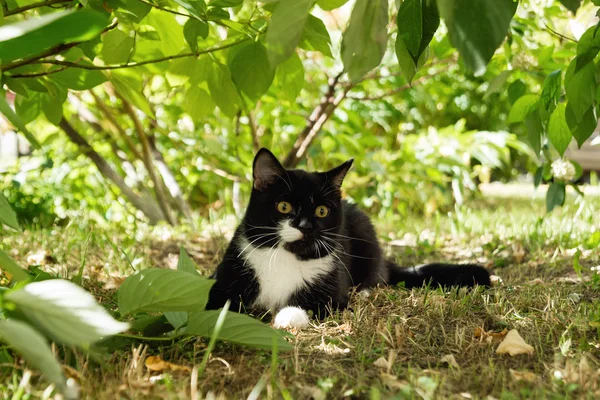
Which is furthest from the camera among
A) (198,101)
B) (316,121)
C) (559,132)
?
(316,121)

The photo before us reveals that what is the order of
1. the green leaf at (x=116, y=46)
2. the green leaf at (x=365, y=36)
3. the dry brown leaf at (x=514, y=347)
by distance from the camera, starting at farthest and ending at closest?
the green leaf at (x=116, y=46) < the dry brown leaf at (x=514, y=347) < the green leaf at (x=365, y=36)

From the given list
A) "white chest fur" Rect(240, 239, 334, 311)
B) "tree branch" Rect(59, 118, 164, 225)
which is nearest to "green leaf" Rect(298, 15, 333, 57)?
"white chest fur" Rect(240, 239, 334, 311)

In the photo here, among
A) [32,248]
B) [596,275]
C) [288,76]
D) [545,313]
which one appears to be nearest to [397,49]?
[288,76]

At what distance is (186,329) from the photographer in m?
1.24

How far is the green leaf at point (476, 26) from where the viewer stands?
0.69 metres

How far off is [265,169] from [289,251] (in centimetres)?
29

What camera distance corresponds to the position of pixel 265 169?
1.90 metres

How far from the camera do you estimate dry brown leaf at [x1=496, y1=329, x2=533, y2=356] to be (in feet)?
4.22

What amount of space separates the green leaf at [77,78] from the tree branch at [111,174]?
164 cm

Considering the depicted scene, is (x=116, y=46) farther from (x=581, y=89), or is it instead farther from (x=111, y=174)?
(x=111, y=174)

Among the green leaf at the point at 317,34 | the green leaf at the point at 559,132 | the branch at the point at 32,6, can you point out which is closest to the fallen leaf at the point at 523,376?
the green leaf at the point at 559,132

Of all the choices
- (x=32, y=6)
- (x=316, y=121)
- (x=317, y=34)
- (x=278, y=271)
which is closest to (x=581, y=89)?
(x=317, y=34)

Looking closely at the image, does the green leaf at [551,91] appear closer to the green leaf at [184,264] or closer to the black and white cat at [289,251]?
the black and white cat at [289,251]

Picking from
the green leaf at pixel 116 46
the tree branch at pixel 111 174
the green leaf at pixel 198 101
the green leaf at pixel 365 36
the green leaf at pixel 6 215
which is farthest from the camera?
the tree branch at pixel 111 174
